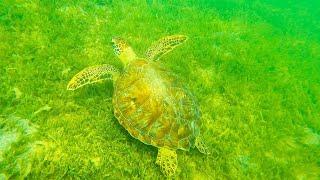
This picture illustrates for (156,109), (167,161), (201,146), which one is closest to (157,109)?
(156,109)

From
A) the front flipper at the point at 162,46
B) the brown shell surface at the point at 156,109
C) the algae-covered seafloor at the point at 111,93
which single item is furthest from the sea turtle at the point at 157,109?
the front flipper at the point at 162,46

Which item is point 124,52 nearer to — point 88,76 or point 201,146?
point 88,76

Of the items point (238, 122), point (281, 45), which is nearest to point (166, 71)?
point (238, 122)

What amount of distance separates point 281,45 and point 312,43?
10.4 ft

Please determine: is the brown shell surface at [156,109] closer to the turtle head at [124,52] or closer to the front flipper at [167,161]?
the front flipper at [167,161]

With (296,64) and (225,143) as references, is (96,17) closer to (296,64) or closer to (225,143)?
(225,143)

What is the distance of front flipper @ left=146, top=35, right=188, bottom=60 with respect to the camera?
21.2 feet

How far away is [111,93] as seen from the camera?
19.5ft

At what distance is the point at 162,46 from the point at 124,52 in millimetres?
950

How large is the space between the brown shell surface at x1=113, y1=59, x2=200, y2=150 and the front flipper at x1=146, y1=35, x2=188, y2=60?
1.14 meters

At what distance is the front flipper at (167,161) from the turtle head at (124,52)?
2.09 m

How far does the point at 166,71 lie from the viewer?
5469 mm

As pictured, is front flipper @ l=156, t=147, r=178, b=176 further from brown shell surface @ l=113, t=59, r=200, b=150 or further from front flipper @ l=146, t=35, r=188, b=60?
front flipper @ l=146, t=35, r=188, b=60

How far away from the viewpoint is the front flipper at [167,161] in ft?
15.1
